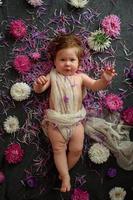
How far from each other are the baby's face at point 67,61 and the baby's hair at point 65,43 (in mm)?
15

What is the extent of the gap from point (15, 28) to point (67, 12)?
0.22 meters

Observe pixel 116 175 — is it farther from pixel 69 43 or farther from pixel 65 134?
pixel 69 43

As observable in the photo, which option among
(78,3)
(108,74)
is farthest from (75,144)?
(78,3)

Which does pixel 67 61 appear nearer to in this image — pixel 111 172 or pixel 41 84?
pixel 41 84

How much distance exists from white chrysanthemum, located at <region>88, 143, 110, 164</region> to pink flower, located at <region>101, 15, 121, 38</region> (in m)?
0.44

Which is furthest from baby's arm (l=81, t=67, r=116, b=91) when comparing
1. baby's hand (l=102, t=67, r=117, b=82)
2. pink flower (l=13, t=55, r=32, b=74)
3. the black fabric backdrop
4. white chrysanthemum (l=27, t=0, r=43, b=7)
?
white chrysanthemum (l=27, t=0, r=43, b=7)

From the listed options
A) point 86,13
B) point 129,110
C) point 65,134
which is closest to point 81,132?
point 65,134

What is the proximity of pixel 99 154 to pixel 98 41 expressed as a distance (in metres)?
0.43

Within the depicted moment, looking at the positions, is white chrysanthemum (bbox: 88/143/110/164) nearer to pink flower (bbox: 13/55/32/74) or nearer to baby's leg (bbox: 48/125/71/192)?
baby's leg (bbox: 48/125/71/192)

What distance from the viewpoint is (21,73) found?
1.75 metres

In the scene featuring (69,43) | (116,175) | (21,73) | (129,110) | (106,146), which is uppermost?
(69,43)

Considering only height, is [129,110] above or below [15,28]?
below

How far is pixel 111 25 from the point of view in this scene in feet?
5.88

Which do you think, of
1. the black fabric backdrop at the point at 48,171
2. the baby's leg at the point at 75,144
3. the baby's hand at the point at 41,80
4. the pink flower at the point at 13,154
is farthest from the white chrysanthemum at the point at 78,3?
the pink flower at the point at 13,154
